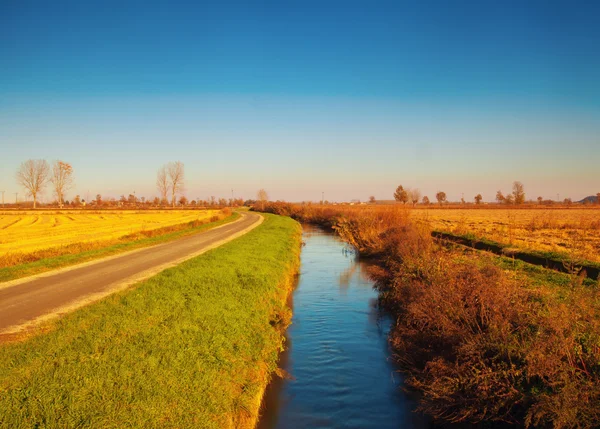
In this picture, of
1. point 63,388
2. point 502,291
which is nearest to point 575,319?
point 502,291

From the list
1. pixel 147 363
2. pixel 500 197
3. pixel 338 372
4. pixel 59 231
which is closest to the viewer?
pixel 147 363

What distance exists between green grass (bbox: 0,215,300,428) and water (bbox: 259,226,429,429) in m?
0.68

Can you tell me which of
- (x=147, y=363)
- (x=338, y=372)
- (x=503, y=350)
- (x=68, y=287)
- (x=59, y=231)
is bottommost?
(x=338, y=372)

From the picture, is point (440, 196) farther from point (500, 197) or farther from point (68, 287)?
point (68, 287)

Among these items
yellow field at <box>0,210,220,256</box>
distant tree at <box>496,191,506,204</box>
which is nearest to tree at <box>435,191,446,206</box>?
distant tree at <box>496,191,506,204</box>

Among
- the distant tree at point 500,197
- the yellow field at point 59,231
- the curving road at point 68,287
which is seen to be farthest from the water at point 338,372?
the distant tree at point 500,197

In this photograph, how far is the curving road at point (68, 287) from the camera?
9180mm

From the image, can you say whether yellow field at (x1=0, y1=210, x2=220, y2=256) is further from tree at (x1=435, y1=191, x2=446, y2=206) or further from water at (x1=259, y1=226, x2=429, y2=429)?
tree at (x1=435, y1=191, x2=446, y2=206)

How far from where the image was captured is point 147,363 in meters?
6.75

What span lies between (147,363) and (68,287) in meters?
7.10

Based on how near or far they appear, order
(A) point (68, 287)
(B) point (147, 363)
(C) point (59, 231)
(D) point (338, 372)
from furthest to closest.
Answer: (C) point (59, 231) → (A) point (68, 287) → (D) point (338, 372) → (B) point (147, 363)

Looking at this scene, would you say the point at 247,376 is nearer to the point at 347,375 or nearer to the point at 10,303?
the point at 347,375

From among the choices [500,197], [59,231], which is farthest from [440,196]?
[59,231]

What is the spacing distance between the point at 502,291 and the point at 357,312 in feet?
24.5
